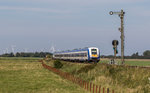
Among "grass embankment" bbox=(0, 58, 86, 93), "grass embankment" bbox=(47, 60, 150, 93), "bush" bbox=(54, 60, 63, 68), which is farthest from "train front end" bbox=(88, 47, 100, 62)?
"grass embankment" bbox=(47, 60, 150, 93)

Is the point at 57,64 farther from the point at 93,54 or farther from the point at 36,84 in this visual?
the point at 36,84

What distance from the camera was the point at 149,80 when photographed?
84.9ft

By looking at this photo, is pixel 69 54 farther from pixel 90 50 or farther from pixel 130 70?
pixel 130 70

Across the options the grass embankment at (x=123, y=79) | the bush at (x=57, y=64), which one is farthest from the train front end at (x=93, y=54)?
the grass embankment at (x=123, y=79)

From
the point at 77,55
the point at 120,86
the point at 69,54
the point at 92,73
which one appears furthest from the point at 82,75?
the point at 69,54

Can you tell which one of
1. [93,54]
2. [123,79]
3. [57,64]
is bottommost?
[123,79]

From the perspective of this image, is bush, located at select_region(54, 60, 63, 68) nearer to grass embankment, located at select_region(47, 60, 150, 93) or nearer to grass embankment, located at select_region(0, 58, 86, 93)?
grass embankment, located at select_region(0, 58, 86, 93)

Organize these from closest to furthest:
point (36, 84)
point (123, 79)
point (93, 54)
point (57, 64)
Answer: point (123, 79) → point (36, 84) → point (93, 54) → point (57, 64)

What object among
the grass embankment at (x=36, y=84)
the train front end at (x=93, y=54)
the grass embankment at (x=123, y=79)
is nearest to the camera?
the grass embankment at (x=123, y=79)

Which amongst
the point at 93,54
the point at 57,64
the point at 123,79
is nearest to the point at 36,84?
the point at 123,79

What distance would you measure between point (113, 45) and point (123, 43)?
2.76m

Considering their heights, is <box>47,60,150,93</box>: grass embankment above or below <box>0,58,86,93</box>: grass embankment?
above

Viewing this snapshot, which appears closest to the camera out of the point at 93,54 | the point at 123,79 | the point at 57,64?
the point at 123,79

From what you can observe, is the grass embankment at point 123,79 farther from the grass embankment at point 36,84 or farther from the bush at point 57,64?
the bush at point 57,64
